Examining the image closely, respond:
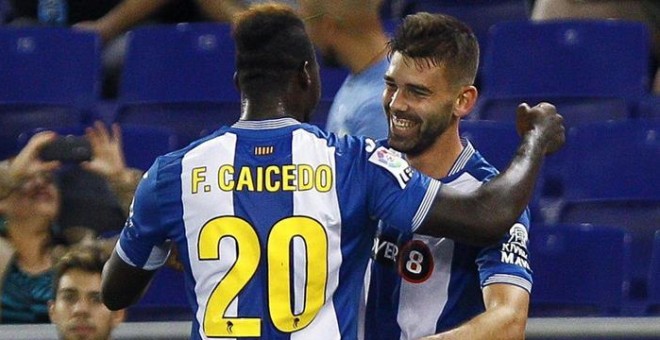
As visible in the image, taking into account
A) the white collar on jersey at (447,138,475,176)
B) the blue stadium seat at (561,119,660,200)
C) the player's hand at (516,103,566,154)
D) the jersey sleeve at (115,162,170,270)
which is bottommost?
the jersey sleeve at (115,162,170,270)

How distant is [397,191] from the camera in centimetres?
325

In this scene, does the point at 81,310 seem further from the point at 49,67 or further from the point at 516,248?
the point at 49,67

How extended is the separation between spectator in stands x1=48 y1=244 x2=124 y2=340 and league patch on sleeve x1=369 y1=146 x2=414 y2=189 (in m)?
1.68

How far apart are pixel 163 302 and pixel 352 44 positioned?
150 centimetres

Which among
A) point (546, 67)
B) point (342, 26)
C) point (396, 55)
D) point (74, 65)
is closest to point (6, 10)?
point (74, 65)

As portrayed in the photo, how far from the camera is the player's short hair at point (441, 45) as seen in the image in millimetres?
3502

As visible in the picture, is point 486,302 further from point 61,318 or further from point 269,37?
point 61,318

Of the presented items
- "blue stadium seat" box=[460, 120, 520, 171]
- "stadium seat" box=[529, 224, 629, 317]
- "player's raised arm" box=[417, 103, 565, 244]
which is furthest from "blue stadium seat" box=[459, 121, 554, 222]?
"player's raised arm" box=[417, 103, 565, 244]

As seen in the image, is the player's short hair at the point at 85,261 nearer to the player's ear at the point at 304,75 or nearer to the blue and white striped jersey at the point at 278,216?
the blue and white striped jersey at the point at 278,216

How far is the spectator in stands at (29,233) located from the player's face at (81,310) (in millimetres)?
482

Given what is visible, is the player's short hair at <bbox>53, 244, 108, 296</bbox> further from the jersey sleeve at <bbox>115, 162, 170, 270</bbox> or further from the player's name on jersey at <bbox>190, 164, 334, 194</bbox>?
the player's name on jersey at <bbox>190, 164, 334, 194</bbox>

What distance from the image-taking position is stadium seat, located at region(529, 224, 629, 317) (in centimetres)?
532

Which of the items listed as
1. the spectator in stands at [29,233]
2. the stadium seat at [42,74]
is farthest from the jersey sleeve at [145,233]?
the stadium seat at [42,74]

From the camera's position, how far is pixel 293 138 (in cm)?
332
